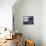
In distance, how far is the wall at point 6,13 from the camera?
168 inches

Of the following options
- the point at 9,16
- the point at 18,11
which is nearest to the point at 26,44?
the point at 9,16

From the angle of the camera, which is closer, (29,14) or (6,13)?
(6,13)

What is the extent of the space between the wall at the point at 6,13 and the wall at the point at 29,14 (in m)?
1.24

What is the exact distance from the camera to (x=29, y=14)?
5.61m

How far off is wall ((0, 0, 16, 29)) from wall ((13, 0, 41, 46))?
1.24 metres

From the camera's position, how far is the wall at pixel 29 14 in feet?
18.3

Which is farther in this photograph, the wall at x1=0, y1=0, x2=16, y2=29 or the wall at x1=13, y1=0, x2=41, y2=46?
the wall at x1=13, y1=0, x2=41, y2=46

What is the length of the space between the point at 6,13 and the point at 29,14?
161cm

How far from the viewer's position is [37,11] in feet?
18.4

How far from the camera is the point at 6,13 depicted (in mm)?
4336

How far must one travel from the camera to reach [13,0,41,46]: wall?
18.3ft

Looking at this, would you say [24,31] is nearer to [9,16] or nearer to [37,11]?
[37,11]

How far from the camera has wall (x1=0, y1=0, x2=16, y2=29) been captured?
4262 mm

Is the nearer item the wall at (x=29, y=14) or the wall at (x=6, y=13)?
the wall at (x=6, y=13)
